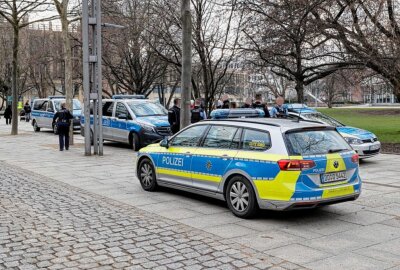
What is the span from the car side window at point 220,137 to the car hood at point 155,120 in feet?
30.5

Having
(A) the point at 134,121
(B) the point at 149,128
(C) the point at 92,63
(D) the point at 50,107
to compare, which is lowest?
(B) the point at 149,128

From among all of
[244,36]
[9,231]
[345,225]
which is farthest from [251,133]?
[244,36]

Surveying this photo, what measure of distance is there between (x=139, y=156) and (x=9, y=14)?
59.9 feet

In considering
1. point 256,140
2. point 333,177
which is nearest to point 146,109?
point 256,140

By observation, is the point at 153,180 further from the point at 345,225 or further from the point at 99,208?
the point at 345,225

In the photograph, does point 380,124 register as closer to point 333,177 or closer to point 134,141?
point 134,141

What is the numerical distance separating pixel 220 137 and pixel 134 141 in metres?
9.97

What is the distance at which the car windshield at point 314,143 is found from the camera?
686 cm

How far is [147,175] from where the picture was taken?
9430 mm

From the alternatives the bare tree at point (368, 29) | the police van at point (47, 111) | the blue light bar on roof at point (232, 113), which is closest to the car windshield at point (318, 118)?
the bare tree at point (368, 29)

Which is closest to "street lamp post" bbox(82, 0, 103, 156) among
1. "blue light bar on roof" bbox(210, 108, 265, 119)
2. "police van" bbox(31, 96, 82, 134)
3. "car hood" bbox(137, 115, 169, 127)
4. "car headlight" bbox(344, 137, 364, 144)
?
"car hood" bbox(137, 115, 169, 127)

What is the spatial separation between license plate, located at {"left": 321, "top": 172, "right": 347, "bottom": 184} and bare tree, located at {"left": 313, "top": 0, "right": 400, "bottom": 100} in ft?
36.0

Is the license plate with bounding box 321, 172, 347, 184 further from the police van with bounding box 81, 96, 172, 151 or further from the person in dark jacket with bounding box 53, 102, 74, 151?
the person in dark jacket with bounding box 53, 102, 74, 151

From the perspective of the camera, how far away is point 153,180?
928 cm
